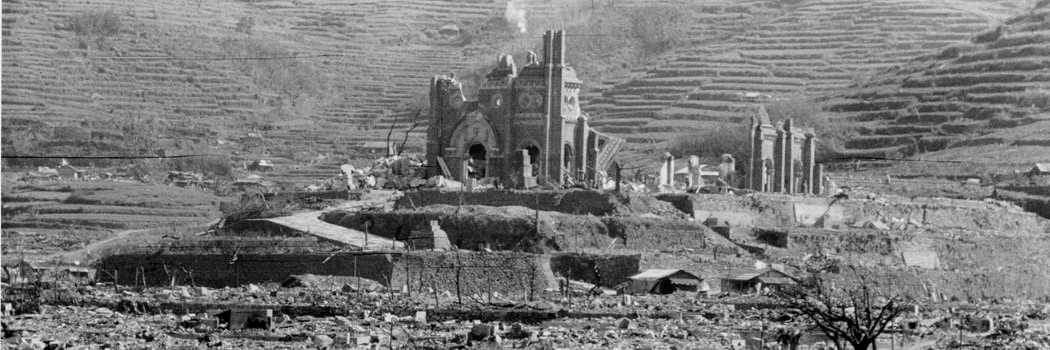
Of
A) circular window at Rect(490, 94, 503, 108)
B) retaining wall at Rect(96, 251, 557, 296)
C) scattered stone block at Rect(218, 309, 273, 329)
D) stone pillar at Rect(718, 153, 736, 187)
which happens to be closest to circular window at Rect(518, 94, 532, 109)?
circular window at Rect(490, 94, 503, 108)

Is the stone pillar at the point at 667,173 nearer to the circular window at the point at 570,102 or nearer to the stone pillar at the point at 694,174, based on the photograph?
the stone pillar at the point at 694,174

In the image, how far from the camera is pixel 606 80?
107688mm

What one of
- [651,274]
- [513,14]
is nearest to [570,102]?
[651,274]

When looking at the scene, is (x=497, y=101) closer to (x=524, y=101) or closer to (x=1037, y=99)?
(x=524, y=101)

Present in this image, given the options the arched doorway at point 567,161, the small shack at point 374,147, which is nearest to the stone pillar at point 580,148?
the arched doorway at point 567,161

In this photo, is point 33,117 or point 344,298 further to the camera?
point 33,117

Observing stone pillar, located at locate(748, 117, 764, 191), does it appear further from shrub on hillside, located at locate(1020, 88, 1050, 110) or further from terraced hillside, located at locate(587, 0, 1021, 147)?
shrub on hillside, located at locate(1020, 88, 1050, 110)

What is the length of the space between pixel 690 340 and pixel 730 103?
57848 mm

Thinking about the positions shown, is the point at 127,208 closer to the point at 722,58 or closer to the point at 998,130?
the point at 998,130

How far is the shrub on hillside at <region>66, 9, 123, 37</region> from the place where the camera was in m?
114

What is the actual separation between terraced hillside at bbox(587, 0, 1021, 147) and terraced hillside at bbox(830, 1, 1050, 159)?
175 inches

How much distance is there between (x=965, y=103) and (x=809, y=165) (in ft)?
71.7

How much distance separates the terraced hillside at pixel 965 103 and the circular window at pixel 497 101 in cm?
2332

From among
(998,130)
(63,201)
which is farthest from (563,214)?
(998,130)
